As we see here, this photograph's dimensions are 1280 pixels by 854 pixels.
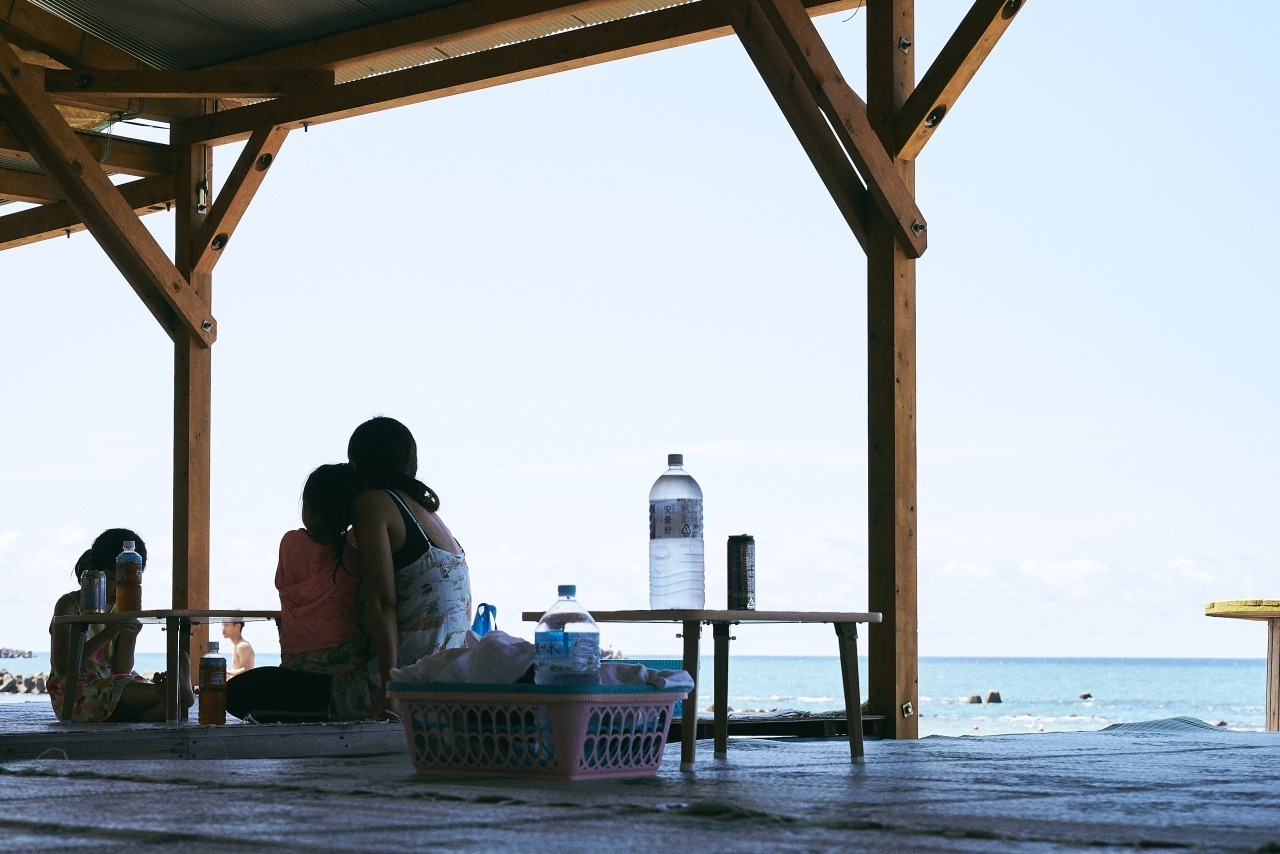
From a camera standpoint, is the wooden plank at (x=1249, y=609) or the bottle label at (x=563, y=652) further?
the wooden plank at (x=1249, y=609)

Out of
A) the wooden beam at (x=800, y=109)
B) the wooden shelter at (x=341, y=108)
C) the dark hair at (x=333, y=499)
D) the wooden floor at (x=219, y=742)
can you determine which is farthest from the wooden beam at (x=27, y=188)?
the wooden floor at (x=219, y=742)

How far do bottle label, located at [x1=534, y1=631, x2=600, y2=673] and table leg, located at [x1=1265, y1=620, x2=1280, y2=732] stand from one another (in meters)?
3.39

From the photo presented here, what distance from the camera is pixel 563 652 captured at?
2.93 metres

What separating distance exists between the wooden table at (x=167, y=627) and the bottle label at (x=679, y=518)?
140cm

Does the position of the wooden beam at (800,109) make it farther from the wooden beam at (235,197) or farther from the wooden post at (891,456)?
the wooden beam at (235,197)

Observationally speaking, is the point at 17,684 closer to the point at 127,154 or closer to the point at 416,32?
the point at 127,154

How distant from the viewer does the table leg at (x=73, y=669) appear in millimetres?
5402

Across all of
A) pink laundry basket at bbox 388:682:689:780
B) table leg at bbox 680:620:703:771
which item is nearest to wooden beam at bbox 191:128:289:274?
table leg at bbox 680:620:703:771

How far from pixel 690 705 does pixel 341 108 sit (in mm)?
4339

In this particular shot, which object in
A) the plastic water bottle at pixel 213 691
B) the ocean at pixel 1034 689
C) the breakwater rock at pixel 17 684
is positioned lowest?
the ocean at pixel 1034 689

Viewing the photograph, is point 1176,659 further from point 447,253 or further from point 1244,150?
point 447,253

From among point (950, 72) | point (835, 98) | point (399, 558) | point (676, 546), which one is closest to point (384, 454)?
point (399, 558)

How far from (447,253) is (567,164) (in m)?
4.35

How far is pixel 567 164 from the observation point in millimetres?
A: 44000
